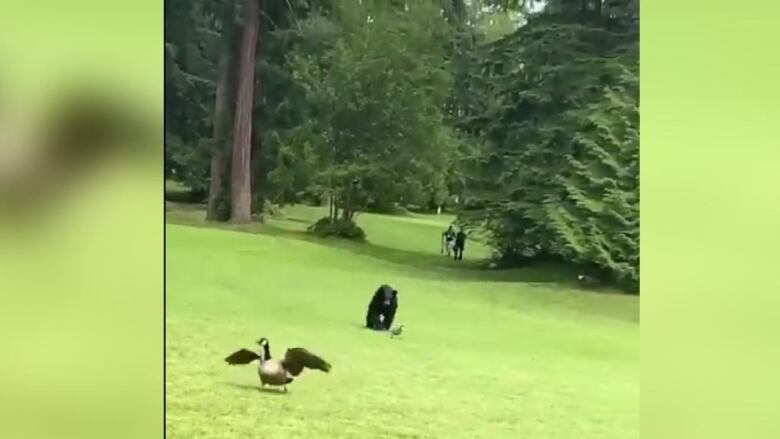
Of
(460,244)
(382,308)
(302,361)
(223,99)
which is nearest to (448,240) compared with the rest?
(460,244)

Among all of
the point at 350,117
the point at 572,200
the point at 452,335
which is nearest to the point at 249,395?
the point at 452,335

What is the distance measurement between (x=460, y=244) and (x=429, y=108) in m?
0.23

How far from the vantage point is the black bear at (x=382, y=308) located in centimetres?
159

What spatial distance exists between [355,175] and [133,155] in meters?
0.36

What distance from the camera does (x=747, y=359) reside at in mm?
1566

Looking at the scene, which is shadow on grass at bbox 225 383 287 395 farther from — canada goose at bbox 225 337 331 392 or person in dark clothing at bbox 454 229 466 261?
person in dark clothing at bbox 454 229 466 261

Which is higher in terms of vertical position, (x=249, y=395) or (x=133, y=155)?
(x=133, y=155)

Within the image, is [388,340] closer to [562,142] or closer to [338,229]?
[338,229]

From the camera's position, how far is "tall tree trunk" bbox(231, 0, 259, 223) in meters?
1.61

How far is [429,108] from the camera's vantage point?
162 cm

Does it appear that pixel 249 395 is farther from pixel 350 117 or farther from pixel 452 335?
pixel 350 117

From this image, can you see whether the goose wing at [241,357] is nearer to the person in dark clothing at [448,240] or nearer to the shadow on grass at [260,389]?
the shadow on grass at [260,389]

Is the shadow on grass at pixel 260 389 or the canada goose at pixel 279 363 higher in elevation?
the canada goose at pixel 279 363

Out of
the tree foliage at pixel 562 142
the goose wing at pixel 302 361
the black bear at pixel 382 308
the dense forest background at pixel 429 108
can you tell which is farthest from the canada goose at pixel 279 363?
the tree foliage at pixel 562 142
